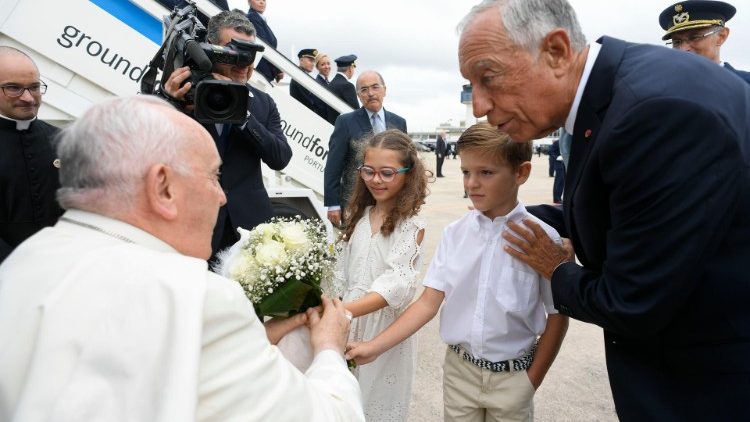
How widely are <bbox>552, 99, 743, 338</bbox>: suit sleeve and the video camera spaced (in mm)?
1774

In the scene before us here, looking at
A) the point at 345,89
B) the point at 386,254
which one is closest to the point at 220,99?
the point at 386,254

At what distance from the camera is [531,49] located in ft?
5.09

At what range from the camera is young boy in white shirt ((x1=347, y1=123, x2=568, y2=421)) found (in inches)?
87.2

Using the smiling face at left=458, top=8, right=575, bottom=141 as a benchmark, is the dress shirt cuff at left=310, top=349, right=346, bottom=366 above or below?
below

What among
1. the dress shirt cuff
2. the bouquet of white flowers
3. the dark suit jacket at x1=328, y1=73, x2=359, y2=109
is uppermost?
the bouquet of white flowers

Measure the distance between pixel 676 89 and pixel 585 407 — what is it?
2.78 metres

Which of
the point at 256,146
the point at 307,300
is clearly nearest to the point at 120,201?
the point at 307,300

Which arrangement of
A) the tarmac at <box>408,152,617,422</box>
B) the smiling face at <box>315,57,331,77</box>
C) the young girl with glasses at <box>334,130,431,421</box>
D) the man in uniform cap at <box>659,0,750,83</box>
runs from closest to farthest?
the young girl with glasses at <box>334,130,431,421</box> → the tarmac at <box>408,152,617,422</box> → the man in uniform cap at <box>659,0,750,83</box> → the smiling face at <box>315,57,331,77</box>

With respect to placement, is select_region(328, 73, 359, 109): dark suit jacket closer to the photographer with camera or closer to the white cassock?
the photographer with camera

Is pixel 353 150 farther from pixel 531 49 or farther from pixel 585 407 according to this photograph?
pixel 531 49

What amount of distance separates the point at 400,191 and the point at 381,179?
137mm

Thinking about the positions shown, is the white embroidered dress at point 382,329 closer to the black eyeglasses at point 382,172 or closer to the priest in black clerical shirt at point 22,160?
the black eyeglasses at point 382,172

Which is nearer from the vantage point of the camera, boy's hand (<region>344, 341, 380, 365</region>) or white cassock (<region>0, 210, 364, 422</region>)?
white cassock (<region>0, 210, 364, 422</region>)

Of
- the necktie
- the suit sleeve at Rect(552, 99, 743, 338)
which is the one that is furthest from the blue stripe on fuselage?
the suit sleeve at Rect(552, 99, 743, 338)
